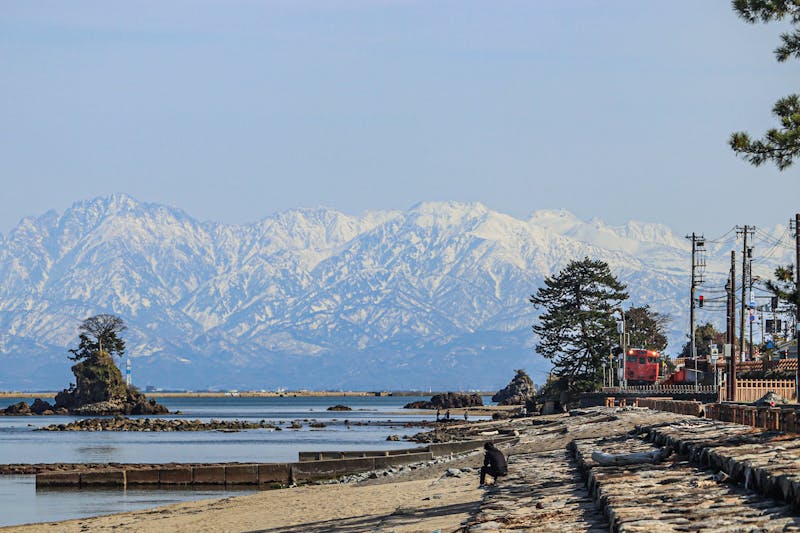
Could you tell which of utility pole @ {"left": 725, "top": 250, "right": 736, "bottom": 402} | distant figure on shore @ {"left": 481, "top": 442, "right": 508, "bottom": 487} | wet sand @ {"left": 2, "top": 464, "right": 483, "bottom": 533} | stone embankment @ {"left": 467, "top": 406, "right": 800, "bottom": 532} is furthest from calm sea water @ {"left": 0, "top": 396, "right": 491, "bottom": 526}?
utility pole @ {"left": 725, "top": 250, "right": 736, "bottom": 402}

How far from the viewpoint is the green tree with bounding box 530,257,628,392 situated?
124 metres

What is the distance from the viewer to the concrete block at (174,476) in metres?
50.9

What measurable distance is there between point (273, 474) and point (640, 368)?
6245 centimetres

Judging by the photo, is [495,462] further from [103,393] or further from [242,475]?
[103,393]

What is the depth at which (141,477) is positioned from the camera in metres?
50.9

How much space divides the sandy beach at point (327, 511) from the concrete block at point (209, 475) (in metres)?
5.83

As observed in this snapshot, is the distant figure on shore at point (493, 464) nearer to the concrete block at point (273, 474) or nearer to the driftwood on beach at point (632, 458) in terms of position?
the driftwood on beach at point (632, 458)

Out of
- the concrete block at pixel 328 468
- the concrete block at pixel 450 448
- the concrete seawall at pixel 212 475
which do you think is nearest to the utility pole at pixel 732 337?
the concrete block at pixel 450 448

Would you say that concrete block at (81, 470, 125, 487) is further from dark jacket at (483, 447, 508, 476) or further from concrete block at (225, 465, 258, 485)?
dark jacket at (483, 447, 508, 476)

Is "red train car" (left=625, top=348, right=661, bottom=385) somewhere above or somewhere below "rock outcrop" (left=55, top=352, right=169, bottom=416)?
above

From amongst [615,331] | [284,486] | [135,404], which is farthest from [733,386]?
[135,404]

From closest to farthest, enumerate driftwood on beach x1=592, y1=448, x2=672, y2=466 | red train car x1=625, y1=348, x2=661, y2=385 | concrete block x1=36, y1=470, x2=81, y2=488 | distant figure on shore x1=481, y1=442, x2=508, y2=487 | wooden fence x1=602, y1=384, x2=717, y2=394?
driftwood on beach x1=592, y1=448, x2=672, y2=466, distant figure on shore x1=481, y1=442, x2=508, y2=487, concrete block x1=36, y1=470, x2=81, y2=488, wooden fence x1=602, y1=384, x2=717, y2=394, red train car x1=625, y1=348, x2=661, y2=385

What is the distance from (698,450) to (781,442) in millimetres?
2150

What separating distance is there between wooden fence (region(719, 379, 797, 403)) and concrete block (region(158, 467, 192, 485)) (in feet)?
97.2
